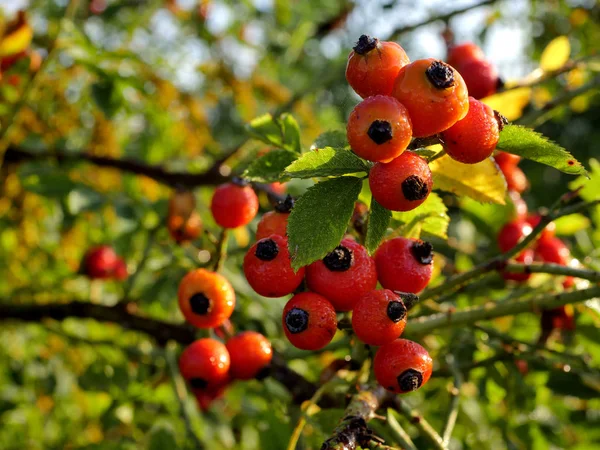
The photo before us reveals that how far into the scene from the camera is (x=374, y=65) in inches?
43.1

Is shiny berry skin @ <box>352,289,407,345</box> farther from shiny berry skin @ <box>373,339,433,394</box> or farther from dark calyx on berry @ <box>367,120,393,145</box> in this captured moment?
dark calyx on berry @ <box>367,120,393,145</box>

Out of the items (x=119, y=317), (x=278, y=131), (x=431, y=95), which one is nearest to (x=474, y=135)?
(x=431, y=95)

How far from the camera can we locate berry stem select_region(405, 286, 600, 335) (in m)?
1.57

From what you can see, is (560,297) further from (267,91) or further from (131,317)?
(267,91)

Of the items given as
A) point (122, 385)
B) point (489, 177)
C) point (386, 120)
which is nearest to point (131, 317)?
point (122, 385)

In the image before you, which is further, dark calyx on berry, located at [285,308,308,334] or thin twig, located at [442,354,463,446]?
A: thin twig, located at [442,354,463,446]

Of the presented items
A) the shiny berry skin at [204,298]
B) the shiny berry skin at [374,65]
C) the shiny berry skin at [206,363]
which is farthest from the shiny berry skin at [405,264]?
the shiny berry skin at [206,363]

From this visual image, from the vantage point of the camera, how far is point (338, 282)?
3.94 ft

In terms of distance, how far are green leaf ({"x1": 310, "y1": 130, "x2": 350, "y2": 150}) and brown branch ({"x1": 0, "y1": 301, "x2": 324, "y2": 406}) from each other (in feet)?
Answer: 2.58

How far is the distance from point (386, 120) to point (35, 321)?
198cm

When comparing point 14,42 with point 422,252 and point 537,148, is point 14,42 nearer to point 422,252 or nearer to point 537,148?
point 422,252

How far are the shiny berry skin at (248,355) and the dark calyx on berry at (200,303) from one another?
7.6 inches

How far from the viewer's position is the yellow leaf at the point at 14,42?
2.52 meters

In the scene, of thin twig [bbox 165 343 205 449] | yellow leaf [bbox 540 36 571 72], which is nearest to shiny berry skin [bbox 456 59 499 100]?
yellow leaf [bbox 540 36 571 72]
